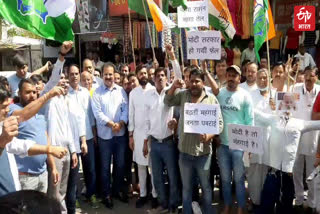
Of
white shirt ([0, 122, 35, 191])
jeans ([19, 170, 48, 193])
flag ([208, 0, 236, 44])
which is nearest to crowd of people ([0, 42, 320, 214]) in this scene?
jeans ([19, 170, 48, 193])

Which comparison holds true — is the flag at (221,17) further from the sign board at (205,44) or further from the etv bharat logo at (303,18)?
the etv bharat logo at (303,18)

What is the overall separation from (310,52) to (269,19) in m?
6.22

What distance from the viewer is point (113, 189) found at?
5.36 m

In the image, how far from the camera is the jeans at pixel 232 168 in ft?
13.6

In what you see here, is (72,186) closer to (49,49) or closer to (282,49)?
(282,49)

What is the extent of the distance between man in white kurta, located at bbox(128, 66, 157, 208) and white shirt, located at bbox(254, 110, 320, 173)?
1.75 meters

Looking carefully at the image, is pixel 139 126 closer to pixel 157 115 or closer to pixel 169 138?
pixel 157 115

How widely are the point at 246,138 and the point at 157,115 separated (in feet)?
4.29

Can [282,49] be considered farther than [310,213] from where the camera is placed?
Yes

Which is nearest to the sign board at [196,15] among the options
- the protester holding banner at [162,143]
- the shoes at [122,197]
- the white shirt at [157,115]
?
the protester holding banner at [162,143]

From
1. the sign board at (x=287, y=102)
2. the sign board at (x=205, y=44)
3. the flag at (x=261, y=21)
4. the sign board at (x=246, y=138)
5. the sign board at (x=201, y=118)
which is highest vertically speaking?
the flag at (x=261, y=21)

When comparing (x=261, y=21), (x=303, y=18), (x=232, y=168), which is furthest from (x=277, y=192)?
(x=303, y=18)

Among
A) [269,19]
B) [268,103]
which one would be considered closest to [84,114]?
[268,103]

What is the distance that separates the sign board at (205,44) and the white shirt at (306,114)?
128cm
